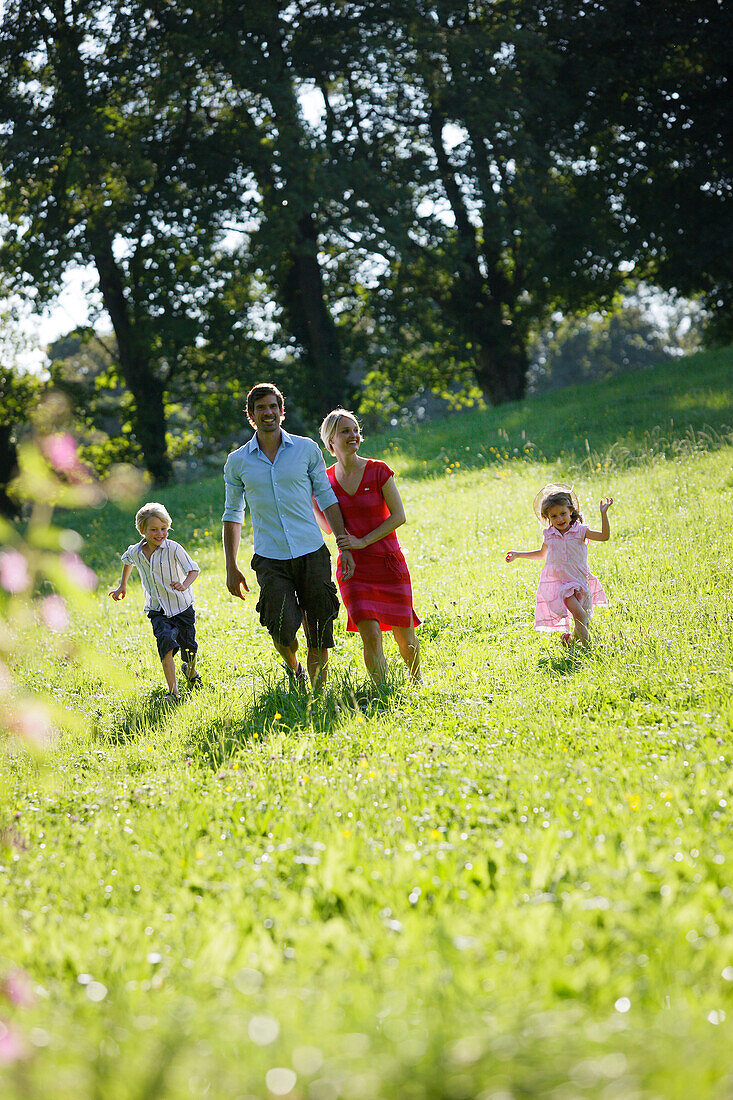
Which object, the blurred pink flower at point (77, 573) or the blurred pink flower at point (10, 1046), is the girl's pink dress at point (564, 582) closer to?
the blurred pink flower at point (10, 1046)

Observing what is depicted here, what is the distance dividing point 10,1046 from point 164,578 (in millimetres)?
5678

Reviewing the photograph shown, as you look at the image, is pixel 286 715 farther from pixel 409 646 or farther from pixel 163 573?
pixel 163 573

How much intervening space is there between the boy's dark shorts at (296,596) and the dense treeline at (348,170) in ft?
68.1

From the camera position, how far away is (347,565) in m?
6.65

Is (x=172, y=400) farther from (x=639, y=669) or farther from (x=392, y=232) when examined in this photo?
(x=639, y=669)

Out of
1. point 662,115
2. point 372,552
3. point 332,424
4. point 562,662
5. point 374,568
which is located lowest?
point 562,662

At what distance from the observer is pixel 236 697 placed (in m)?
6.80

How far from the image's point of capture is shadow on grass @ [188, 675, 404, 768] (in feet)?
18.7

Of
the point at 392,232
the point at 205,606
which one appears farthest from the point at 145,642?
the point at 392,232

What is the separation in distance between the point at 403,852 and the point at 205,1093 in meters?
1.63

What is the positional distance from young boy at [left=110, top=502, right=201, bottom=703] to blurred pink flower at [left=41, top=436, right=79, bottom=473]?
253 inches

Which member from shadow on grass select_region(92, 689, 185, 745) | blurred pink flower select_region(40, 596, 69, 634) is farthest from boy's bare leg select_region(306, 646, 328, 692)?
blurred pink flower select_region(40, 596, 69, 634)

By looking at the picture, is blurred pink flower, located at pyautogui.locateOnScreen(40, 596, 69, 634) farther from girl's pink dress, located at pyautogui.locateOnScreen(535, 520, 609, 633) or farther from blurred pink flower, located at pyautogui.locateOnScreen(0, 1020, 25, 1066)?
girl's pink dress, located at pyautogui.locateOnScreen(535, 520, 609, 633)

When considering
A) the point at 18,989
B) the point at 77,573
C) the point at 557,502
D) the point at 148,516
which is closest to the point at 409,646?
the point at 557,502
